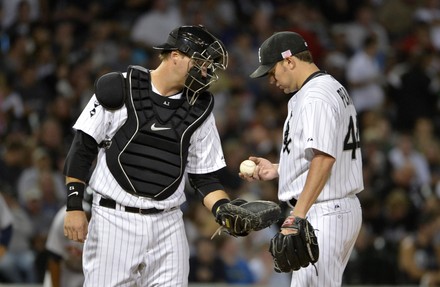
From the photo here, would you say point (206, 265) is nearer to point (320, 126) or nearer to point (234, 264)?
point (234, 264)

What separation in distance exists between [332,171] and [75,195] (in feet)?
4.82

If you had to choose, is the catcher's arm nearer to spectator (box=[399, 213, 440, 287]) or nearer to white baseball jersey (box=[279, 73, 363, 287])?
white baseball jersey (box=[279, 73, 363, 287])

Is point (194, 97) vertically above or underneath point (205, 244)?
above

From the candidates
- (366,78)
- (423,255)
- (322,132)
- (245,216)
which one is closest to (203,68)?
(322,132)

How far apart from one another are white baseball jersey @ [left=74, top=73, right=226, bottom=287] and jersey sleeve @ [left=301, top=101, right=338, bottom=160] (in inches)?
33.3

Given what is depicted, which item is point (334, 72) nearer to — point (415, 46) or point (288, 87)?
point (415, 46)

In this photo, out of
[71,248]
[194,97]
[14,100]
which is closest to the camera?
[194,97]

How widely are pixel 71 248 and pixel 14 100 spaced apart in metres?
4.49

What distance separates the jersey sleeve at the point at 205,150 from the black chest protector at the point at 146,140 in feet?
0.33

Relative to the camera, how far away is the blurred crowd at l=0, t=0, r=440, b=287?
9.98m

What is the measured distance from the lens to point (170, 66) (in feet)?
18.7

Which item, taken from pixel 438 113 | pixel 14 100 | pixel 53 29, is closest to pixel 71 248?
pixel 14 100

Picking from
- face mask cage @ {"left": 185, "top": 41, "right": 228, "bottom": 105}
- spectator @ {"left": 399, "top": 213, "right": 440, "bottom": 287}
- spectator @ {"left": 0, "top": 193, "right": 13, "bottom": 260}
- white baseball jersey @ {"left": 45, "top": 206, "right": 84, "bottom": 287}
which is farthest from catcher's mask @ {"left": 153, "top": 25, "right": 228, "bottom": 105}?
spectator @ {"left": 399, "top": 213, "right": 440, "bottom": 287}

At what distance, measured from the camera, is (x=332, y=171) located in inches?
225
